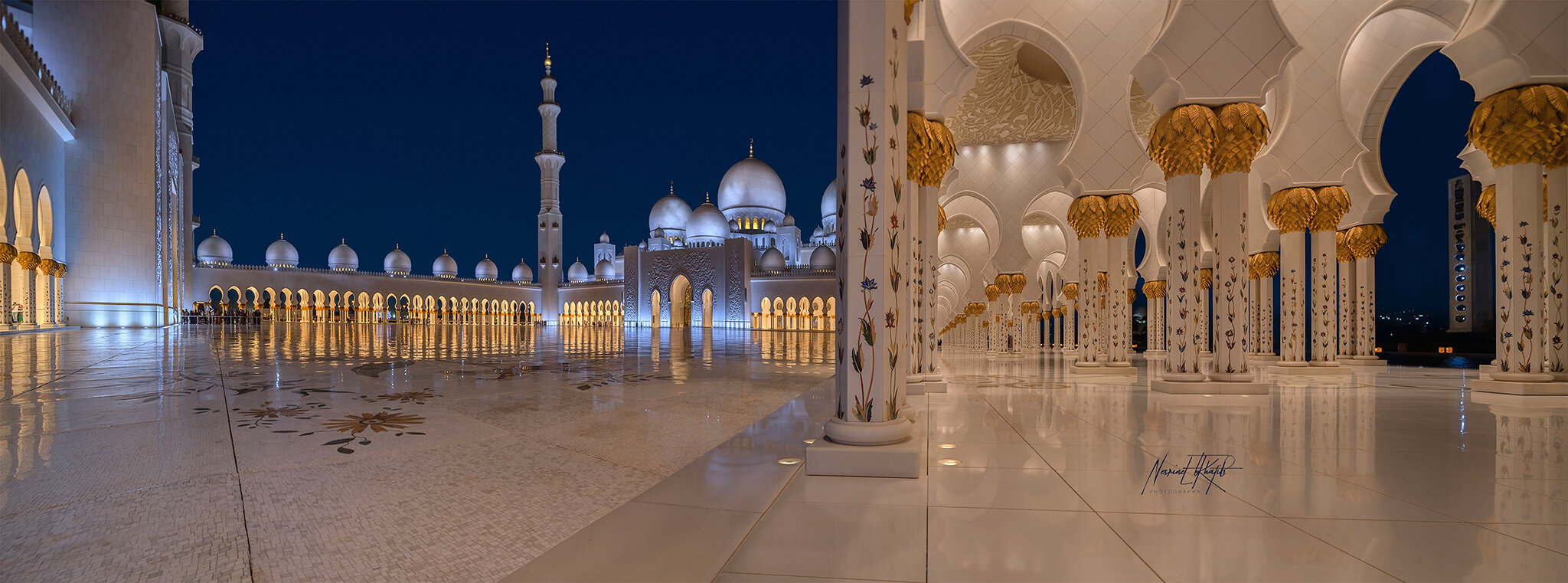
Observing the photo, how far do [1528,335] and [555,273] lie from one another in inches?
1434

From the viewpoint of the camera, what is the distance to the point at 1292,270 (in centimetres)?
707

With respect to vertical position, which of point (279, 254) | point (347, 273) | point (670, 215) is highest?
point (670, 215)

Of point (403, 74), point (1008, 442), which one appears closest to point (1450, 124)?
point (1008, 442)

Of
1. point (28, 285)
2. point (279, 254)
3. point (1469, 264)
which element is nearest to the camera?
point (28, 285)

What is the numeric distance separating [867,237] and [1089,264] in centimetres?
602

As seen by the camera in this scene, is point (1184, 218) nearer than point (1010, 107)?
Yes

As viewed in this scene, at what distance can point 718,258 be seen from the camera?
97.1 ft

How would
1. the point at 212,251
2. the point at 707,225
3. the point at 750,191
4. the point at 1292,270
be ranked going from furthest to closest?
the point at 750,191 < the point at 707,225 < the point at 212,251 < the point at 1292,270

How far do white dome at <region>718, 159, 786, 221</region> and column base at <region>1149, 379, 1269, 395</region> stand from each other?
28.7 metres

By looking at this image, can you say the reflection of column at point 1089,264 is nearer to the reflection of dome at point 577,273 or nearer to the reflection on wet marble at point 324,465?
the reflection on wet marble at point 324,465

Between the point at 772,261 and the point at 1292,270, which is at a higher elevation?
the point at 772,261

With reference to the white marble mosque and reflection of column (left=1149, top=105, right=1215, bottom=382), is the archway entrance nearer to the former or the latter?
the white marble mosque

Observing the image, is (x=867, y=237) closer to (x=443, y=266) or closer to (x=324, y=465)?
(x=324, y=465)

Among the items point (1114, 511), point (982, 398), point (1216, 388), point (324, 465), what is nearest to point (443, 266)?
point (982, 398)
